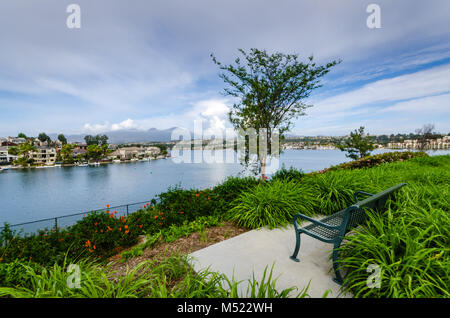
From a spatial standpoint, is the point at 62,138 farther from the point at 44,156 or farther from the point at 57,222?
the point at 57,222

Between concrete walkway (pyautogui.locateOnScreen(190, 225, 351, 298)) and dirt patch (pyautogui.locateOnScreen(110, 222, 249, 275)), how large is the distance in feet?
0.80

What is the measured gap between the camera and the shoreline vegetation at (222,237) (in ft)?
5.32

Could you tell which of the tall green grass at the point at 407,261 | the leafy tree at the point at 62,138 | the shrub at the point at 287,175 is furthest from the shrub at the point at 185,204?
the leafy tree at the point at 62,138

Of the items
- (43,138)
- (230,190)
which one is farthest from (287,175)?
(43,138)

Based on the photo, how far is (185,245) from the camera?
306 centimetres

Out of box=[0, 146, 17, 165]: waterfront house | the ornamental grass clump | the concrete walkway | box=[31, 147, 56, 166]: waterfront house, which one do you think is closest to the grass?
the concrete walkway

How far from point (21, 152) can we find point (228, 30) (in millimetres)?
94427

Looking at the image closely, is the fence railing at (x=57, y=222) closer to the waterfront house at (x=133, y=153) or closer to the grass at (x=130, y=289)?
the grass at (x=130, y=289)

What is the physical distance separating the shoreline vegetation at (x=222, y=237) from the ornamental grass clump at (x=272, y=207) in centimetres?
2

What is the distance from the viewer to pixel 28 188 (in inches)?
1759
